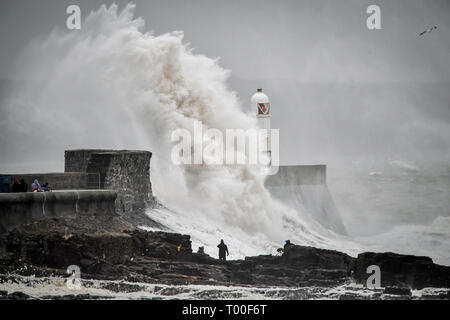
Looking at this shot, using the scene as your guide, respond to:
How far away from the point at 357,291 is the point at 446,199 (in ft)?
101

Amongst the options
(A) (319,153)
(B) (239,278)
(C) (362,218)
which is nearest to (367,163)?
(A) (319,153)

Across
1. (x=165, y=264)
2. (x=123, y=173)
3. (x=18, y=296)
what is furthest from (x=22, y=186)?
(x=123, y=173)

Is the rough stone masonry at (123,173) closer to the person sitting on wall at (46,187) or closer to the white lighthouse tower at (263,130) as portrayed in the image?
the person sitting on wall at (46,187)

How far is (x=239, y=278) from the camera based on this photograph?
71.6ft

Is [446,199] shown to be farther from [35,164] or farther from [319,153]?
[35,164]

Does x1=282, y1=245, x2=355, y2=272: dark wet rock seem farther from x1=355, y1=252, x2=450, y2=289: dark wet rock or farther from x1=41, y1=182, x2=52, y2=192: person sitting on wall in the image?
x1=41, y1=182, x2=52, y2=192: person sitting on wall

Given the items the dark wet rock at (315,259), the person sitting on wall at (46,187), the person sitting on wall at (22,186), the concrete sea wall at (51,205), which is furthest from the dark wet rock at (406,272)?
the person sitting on wall at (22,186)

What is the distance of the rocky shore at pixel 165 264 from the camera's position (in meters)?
20.4

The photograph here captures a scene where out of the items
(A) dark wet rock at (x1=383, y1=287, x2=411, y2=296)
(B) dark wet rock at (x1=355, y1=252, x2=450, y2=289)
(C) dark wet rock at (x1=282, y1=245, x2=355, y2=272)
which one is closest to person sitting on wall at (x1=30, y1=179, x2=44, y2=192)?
(C) dark wet rock at (x1=282, y1=245, x2=355, y2=272)

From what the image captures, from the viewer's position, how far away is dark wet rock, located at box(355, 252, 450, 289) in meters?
21.5

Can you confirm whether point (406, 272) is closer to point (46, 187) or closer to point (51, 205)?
point (51, 205)

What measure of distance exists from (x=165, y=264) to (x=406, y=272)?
16.8ft

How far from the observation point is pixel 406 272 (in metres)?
21.7

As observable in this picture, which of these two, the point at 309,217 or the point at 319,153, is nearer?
the point at 309,217
